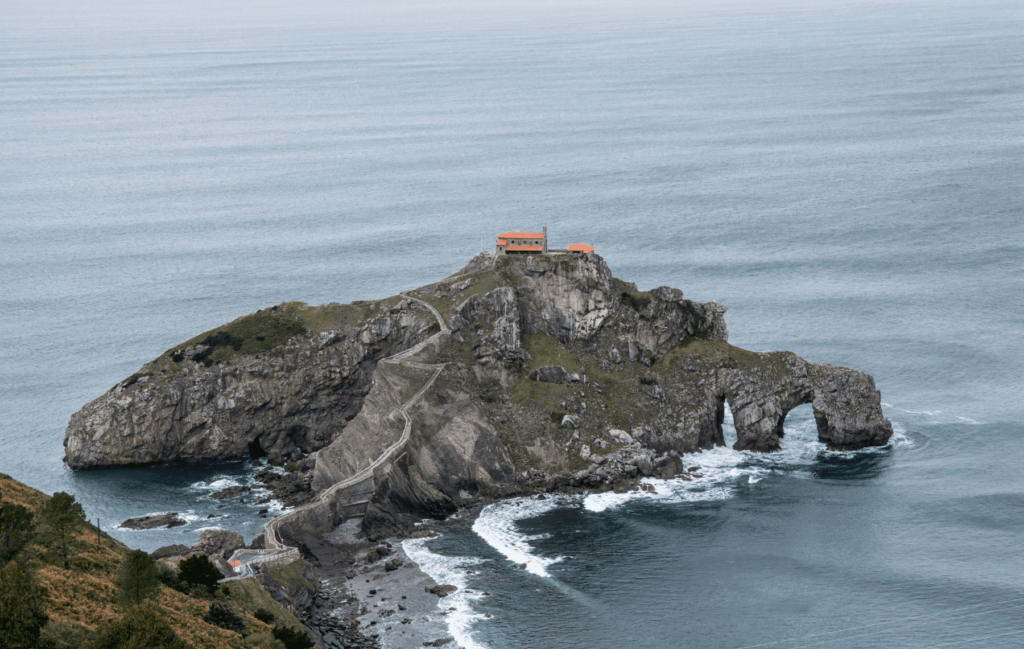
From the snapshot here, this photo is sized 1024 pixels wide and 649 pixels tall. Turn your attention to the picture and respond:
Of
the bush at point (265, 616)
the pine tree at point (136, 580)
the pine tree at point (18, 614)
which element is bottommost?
the bush at point (265, 616)

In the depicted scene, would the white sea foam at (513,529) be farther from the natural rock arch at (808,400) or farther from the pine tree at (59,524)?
the pine tree at (59,524)

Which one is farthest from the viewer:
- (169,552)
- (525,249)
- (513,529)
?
(525,249)

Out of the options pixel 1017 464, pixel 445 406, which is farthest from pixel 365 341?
pixel 1017 464

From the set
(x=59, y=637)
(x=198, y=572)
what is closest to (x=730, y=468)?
(x=198, y=572)

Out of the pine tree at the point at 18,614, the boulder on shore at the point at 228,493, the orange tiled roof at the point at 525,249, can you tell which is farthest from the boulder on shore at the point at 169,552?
the orange tiled roof at the point at 525,249

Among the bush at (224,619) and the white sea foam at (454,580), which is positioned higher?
the bush at (224,619)

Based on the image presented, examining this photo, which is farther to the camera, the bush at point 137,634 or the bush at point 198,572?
the bush at point 198,572

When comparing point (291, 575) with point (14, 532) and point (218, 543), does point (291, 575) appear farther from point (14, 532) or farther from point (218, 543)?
point (14, 532)
